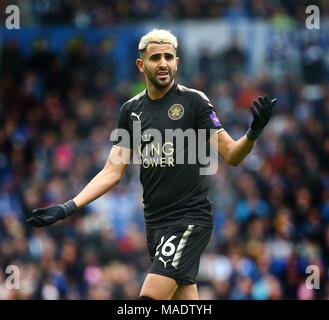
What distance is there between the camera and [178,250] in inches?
330

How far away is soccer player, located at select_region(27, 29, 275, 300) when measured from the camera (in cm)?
838

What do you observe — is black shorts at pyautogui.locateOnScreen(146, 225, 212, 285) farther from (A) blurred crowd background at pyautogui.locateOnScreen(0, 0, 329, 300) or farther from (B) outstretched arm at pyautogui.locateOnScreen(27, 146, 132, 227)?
(A) blurred crowd background at pyautogui.locateOnScreen(0, 0, 329, 300)

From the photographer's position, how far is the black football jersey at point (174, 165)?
8508 millimetres

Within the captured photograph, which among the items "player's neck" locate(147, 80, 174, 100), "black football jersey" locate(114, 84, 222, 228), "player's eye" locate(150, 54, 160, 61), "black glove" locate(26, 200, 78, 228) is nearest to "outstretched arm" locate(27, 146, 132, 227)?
"black glove" locate(26, 200, 78, 228)

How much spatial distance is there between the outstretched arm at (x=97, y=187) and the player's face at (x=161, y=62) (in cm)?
70

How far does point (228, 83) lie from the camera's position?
60.4ft

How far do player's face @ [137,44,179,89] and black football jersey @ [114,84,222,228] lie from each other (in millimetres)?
184

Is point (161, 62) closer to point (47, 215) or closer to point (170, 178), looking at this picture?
point (170, 178)

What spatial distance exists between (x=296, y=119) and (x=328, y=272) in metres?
3.45

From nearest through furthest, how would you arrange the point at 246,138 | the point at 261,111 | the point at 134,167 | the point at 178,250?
the point at 261,111 → the point at 246,138 → the point at 178,250 → the point at 134,167

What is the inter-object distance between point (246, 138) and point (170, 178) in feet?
2.52

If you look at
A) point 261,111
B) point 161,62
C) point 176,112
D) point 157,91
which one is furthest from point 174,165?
point 261,111

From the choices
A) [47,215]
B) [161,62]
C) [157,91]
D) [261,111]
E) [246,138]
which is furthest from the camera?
[157,91]

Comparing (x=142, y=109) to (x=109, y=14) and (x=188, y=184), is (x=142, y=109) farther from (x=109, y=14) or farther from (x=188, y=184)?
(x=109, y=14)
